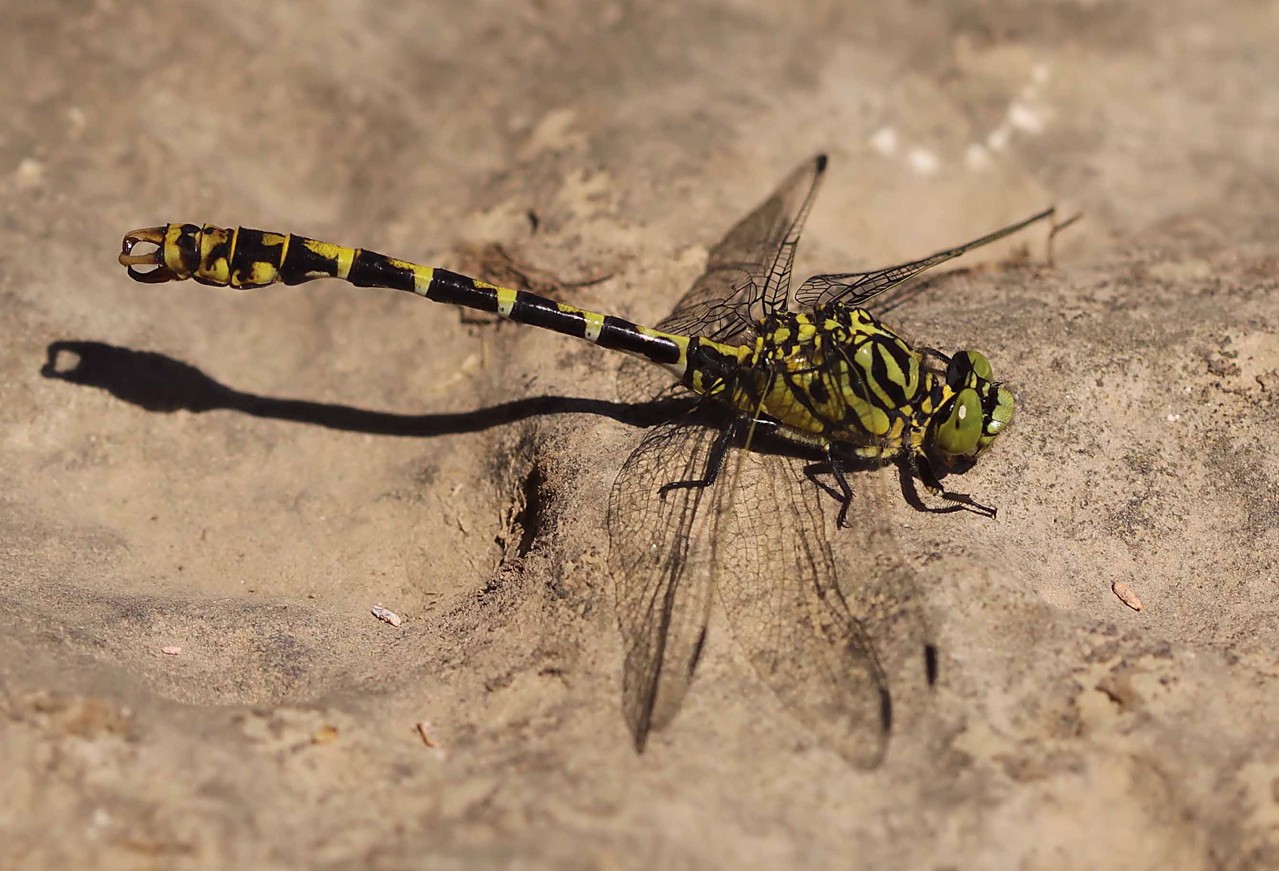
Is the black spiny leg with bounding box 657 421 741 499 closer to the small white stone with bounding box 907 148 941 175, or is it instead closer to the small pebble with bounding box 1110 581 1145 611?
the small pebble with bounding box 1110 581 1145 611

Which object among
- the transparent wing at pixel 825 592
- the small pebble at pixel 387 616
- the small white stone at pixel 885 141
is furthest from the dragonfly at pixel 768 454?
the small white stone at pixel 885 141

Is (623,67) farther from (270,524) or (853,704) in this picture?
(853,704)

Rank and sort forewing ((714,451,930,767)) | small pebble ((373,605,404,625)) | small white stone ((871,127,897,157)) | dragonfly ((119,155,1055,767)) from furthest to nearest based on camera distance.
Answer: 1. small white stone ((871,127,897,157))
2. small pebble ((373,605,404,625))
3. dragonfly ((119,155,1055,767))
4. forewing ((714,451,930,767))

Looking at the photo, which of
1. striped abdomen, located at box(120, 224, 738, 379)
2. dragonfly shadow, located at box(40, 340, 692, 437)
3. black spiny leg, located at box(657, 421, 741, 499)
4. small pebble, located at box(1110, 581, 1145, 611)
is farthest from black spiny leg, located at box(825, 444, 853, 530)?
small pebble, located at box(1110, 581, 1145, 611)

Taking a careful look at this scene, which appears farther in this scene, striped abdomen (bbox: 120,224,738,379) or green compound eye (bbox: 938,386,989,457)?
striped abdomen (bbox: 120,224,738,379)

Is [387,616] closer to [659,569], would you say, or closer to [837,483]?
[659,569]
